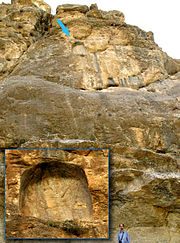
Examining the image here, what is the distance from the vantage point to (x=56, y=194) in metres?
8.81

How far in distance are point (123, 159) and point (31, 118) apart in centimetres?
401

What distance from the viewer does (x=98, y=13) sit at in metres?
20.2

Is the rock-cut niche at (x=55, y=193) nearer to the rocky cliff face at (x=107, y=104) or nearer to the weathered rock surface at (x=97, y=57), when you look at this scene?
the rocky cliff face at (x=107, y=104)

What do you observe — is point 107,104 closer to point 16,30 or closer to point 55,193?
point 55,193

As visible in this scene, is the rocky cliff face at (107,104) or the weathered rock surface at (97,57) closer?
the rocky cliff face at (107,104)

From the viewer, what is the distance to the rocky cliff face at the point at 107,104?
27.7 ft

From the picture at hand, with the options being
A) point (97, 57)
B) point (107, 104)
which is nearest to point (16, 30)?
point (97, 57)

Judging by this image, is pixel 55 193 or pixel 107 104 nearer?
pixel 55 193

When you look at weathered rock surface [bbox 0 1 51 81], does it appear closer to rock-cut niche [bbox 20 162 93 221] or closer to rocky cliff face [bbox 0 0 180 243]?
rocky cliff face [bbox 0 0 180 243]

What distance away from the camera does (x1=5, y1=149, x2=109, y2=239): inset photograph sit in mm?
8148

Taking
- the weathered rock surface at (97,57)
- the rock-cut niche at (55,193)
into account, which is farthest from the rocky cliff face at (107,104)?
the rock-cut niche at (55,193)

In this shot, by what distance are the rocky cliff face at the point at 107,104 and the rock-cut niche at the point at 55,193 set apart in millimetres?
860

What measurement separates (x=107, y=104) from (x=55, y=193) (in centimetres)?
480

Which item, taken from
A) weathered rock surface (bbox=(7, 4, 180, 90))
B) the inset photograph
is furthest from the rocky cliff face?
Answer: the inset photograph
